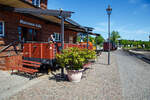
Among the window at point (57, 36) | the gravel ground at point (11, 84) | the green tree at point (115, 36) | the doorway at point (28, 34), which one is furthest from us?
the green tree at point (115, 36)

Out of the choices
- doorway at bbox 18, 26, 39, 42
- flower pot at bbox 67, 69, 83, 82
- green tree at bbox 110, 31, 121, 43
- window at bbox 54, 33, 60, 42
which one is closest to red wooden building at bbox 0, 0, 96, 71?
doorway at bbox 18, 26, 39, 42

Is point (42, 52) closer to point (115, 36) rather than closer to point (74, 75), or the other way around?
point (74, 75)

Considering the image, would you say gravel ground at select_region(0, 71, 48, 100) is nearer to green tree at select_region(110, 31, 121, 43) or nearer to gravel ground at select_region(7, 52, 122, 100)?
gravel ground at select_region(7, 52, 122, 100)

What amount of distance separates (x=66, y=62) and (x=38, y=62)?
2.16 metres

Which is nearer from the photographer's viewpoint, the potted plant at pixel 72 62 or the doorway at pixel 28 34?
the potted plant at pixel 72 62

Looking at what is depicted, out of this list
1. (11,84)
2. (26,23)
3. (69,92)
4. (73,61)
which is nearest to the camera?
(69,92)

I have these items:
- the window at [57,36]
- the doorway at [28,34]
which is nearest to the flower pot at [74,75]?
the doorway at [28,34]

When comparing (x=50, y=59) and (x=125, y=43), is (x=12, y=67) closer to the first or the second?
(x=50, y=59)

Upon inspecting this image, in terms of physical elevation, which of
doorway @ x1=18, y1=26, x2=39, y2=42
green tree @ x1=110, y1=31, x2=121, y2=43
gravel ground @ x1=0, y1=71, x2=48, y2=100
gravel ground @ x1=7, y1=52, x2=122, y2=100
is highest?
green tree @ x1=110, y1=31, x2=121, y2=43

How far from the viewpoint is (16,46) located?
8.62m

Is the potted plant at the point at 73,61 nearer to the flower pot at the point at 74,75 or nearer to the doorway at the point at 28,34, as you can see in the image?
the flower pot at the point at 74,75

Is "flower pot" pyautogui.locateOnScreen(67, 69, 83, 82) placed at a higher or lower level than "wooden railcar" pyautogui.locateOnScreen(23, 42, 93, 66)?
lower

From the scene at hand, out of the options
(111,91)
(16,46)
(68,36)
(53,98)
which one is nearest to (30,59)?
(16,46)

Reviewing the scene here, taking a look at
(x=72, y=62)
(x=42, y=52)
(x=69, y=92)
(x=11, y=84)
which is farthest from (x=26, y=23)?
(x=69, y=92)
